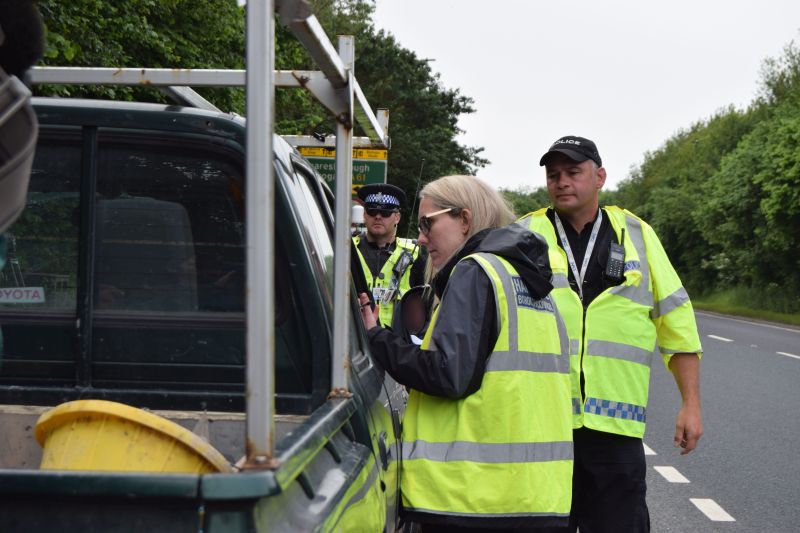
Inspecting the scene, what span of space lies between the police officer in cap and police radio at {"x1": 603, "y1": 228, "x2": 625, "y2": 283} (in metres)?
2.88

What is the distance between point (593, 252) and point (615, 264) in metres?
0.16

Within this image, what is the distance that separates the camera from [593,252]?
3971 mm

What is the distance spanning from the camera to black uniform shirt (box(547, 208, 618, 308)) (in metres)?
3.89

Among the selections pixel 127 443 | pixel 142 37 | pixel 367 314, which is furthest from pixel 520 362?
pixel 142 37

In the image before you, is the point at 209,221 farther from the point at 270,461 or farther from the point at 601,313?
the point at 601,313

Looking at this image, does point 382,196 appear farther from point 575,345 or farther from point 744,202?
point 744,202

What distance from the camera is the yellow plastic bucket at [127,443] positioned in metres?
1.73

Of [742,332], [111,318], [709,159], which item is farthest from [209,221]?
[709,159]

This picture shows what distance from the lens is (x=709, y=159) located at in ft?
234

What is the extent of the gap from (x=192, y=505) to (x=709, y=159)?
242 feet

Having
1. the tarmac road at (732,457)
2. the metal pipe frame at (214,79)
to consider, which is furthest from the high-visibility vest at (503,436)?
the tarmac road at (732,457)

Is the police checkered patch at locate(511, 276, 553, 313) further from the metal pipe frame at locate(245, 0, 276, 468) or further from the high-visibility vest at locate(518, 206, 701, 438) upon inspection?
the metal pipe frame at locate(245, 0, 276, 468)

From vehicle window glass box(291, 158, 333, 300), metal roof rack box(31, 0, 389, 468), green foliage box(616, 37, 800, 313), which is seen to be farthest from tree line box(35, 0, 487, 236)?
green foliage box(616, 37, 800, 313)

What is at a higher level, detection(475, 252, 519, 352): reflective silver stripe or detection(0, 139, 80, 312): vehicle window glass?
detection(0, 139, 80, 312): vehicle window glass
